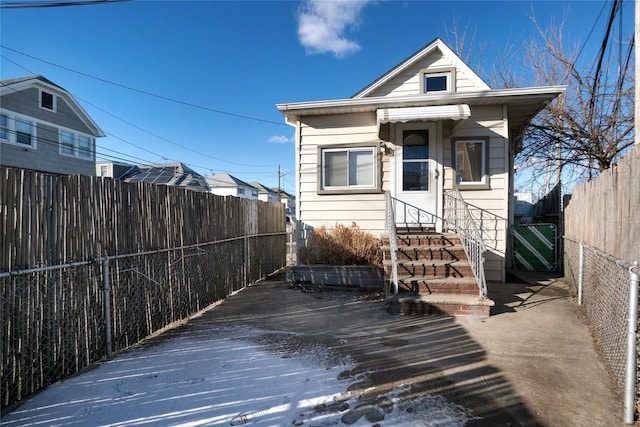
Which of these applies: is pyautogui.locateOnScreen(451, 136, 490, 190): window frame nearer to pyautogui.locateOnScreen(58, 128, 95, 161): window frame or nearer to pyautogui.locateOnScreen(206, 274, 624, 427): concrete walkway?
pyautogui.locateOnScreen(206, 274, 624, 427): concrete walkway

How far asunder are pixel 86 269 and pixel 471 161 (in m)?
7.19

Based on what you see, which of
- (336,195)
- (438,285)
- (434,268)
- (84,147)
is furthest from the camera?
(84,147)

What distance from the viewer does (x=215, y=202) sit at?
20.1ft

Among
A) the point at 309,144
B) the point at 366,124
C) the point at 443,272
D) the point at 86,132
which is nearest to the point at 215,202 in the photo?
the point at 309,144

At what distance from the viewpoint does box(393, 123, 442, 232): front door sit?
7191 millimetres

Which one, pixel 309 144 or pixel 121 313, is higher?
pixel 309 144

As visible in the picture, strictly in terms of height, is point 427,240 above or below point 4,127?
below

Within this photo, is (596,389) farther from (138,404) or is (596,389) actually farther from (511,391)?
(138,404)

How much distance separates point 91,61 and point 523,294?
16.7 metres

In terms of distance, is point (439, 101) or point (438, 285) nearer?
point (438, 285)

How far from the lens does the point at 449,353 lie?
11.5ft

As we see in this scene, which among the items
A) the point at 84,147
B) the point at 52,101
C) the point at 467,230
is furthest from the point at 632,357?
the point at 84,147

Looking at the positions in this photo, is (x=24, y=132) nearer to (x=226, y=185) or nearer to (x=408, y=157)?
(x=408, y=157)

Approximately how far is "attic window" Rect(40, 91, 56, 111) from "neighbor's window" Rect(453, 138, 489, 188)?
19071 millimetres
